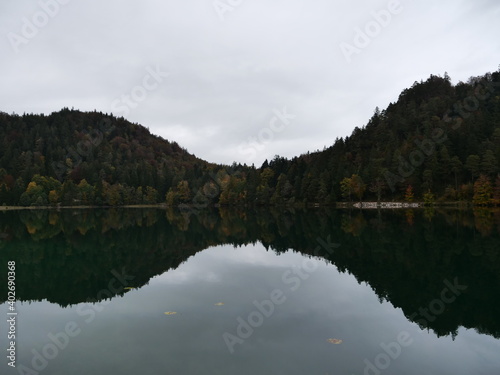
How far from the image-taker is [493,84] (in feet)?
508

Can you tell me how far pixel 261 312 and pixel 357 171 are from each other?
10653cm

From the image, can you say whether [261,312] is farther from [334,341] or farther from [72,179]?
[72,179]

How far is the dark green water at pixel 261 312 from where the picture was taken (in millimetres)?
9320

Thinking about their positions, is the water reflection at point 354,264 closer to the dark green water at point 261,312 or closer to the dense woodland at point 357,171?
the dark green water at point 261,312

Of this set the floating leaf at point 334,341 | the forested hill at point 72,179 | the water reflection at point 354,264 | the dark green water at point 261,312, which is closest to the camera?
the dark green water at point 261,312

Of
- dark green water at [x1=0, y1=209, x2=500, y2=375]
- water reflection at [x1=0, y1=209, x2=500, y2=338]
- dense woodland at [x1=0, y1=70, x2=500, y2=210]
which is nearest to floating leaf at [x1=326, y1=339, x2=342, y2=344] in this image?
dark green water at [x1=0, y1=209, x2=500, y2=375]

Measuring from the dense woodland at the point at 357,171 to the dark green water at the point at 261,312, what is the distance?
2921 inches

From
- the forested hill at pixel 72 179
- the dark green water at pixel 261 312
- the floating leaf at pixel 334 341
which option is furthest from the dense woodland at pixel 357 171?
the floating leaf at pixel 334 341

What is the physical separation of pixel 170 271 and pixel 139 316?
839 centimetres

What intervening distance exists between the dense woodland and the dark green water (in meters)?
74.2

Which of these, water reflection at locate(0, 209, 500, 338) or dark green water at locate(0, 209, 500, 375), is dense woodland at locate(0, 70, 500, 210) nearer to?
water reflection at locate(0, 209, 500, 338)

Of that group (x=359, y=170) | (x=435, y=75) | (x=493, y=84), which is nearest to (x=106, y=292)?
(x=359, y=170)

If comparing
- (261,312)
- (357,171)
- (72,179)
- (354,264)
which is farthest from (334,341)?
(72,179)

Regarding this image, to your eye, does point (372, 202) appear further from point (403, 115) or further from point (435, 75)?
point (435, 75)
